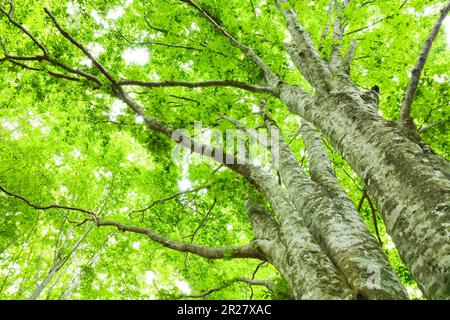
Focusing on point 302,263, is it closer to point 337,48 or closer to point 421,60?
point 421,60

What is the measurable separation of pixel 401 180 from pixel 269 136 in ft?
10.1

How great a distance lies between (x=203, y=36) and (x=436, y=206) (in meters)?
5.38

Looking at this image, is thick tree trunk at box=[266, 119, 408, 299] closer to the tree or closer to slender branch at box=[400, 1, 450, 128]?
the tree

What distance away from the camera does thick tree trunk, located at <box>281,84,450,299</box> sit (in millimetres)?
1812

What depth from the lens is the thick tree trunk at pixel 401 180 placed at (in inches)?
71.3

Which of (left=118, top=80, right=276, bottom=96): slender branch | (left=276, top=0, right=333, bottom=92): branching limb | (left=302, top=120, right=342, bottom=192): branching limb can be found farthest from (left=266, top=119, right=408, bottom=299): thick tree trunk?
(left=276, top=0, right=333, bottom=92): branching limb

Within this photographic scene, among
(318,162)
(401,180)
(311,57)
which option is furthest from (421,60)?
(318,162)

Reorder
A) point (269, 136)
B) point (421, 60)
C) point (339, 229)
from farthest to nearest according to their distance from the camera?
point (269, 136) → point (339, 229) → point (421, 60)

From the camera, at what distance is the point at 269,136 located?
17.1 feet

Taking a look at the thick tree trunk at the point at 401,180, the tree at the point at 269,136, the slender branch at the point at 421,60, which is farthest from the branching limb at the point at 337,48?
the slender branch at the point at 421,60

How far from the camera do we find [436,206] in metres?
1.93

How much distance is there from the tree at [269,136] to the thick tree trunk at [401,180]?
0.04ft

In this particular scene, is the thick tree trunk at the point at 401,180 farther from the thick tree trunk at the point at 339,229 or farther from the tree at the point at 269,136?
the thick tree trunk at the point at 339,229
